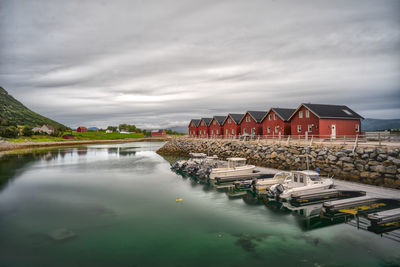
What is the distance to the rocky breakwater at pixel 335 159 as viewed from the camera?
24.2 metres

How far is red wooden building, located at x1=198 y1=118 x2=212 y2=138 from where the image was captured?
8138cm

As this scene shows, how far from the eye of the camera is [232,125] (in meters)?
67.6

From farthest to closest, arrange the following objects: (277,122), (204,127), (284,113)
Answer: (204,127) → (284,113) → (277,122)

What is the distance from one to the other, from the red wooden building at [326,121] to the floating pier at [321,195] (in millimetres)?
21216

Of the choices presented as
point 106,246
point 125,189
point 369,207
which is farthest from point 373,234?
point 125,189

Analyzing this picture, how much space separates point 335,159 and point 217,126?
4752 centimetres

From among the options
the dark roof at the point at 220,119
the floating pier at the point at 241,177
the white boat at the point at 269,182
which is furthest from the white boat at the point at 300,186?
the dark roof at the point at 220,119

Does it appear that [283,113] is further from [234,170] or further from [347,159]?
[234,170]

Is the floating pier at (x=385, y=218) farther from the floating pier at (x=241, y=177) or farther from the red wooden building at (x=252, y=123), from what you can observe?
the red wooden building at (x=252, y=123)

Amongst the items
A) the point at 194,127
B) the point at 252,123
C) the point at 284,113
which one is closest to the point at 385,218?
the point at 284,113

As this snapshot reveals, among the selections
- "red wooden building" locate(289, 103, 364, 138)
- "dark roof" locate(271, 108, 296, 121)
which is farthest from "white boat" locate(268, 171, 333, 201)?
"dark roof" locate(271, 108, 296, 121)

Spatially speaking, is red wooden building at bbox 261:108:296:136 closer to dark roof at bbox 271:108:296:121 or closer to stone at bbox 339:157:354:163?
dark roof at bbox 271:108:296:121

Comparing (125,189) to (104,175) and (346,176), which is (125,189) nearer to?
(104,175)

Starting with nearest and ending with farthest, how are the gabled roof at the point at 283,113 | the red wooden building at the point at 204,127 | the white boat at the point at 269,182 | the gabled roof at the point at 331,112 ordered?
the white boat at the point at 269,182 < the gabled roof at the point at 331,112 < the gabled roof at the point at 283,113 < the red wooden building at the point at 204,127
